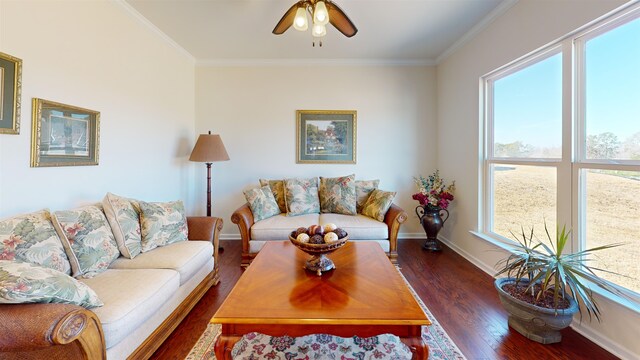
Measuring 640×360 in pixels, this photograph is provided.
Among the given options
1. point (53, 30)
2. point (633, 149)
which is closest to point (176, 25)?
point (53, 30)

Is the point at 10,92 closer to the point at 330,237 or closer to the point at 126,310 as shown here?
the point at 126,310

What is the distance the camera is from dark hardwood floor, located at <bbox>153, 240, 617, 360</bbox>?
5.57 feet

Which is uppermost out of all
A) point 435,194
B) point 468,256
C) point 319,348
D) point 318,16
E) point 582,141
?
point 318,16

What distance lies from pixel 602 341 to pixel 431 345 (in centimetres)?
114

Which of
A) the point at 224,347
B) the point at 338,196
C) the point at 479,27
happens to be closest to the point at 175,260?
the point at 224,347

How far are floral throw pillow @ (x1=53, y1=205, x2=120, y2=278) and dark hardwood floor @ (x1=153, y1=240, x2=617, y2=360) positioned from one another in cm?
73

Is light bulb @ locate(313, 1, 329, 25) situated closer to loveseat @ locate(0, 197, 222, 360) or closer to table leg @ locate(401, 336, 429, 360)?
loveseat @ locate(0, 197, 222, 360)

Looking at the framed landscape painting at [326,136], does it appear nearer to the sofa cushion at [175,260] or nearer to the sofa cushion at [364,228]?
the sofa cushion at [364,228]

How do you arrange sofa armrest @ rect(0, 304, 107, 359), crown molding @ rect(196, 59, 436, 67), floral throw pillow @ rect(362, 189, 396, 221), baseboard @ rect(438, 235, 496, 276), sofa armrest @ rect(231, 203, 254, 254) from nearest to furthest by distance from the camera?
1. sofa armrest @ rect(0, 304, 107, 359)
2. baseboard @ rect(438, 235, 496, 276)
3. sofa armrest @ rect(231, 203, 254, 254)
4. floral throw pillow @ rect(362, 189, 396, 221)
5. crown molding @ rect(196, 59, 436, 67)

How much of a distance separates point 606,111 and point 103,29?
166 inches

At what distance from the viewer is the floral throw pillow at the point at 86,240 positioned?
1709 mm

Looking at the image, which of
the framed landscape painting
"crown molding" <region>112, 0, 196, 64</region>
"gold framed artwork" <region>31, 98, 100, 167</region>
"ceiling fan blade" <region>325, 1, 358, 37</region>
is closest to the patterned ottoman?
"gold framed artwork" <region>31, 98, 100, 167</region>

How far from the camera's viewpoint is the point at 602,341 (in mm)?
1738

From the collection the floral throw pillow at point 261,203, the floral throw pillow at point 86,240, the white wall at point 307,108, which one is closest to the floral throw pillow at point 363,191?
the white wall at point 307,108
